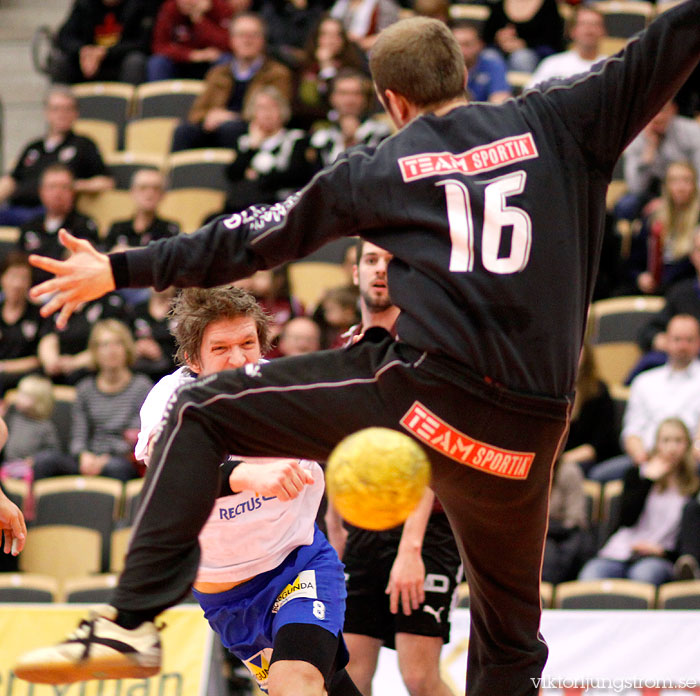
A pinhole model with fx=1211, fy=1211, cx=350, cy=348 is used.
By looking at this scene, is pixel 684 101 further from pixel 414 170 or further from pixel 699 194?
pixel 414 170

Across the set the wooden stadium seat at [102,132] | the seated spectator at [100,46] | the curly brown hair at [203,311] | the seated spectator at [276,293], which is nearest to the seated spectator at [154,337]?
the seated spectator at [276,293]

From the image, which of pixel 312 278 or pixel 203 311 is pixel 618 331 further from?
pixel 203 311

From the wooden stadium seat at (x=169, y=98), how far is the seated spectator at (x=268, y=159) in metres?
1.70

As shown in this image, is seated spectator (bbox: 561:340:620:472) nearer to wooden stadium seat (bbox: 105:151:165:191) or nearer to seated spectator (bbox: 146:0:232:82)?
wooden stadium seat (bbox: 105:151:165:191)

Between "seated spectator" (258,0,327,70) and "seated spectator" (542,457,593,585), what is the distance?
6.51m

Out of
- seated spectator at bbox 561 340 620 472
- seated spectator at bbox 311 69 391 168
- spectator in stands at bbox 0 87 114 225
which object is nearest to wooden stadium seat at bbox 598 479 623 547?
seated spectator at bbox 561 340 620 472

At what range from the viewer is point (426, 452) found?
11.8 ft

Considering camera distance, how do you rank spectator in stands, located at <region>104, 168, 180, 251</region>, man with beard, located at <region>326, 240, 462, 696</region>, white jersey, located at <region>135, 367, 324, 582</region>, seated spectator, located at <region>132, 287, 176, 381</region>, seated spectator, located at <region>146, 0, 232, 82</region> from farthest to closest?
1. seated spectator, located at <region>146, 0, 232, 82</region>
2. spectator in stands, located at <region>104, 168, 180, 251</region>
3. seated spectator, located at <region>132, 287, 176, 381</region>
4. man with beard, located at <region>326, 240, 462, 696</region>
5. white jersey, located at <region>135, 367, 324, 582</region>

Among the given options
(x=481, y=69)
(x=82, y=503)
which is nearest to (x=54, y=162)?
(x=481, y=69)

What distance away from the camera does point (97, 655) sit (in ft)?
11.1

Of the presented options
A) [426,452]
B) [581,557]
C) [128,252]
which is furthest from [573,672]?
[128,252]

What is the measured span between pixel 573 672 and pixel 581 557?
114cm

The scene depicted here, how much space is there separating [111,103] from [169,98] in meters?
0.77

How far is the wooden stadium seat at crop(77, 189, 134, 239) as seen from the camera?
12000mm
